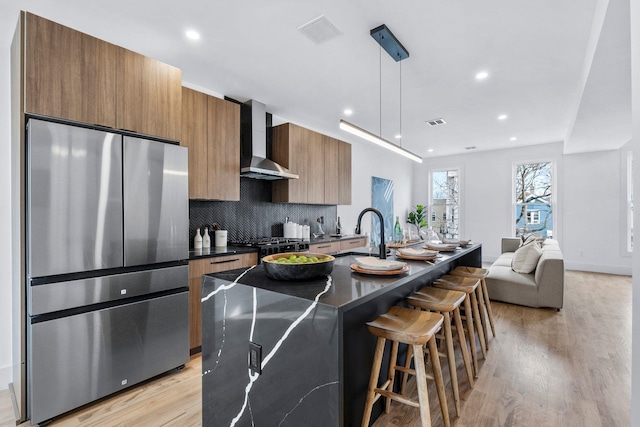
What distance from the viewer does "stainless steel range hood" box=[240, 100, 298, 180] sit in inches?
146

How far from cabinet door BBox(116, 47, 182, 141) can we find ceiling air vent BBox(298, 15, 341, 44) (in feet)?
3.72

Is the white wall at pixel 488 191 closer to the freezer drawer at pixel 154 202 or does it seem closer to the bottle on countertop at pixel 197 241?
the bottle on countertop at pixel 197 241

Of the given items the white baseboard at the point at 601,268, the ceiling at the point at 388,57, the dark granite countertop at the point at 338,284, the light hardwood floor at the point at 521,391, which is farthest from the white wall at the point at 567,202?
the dark granite countertop at the point at 338,284

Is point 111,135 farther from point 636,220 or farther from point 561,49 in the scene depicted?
point 561,49

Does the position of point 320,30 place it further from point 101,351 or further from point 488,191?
point 488,191

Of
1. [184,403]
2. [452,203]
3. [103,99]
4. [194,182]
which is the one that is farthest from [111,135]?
[452,203]

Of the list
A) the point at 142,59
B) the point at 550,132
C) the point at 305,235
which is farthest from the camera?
the point at 550,132

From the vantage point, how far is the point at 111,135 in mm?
2129

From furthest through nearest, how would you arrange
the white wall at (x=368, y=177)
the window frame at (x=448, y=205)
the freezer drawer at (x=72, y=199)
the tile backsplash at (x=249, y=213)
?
the window frame at (x=448, y=205) → the white wall at (x=368, y=177) → the tile backsplash at (x=249, y=213) → the freezer drawer at (x=72, y=199)

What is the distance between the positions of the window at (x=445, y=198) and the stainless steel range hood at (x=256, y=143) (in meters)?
5.40

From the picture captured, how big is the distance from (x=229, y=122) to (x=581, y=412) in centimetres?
377

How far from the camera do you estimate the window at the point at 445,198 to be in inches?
310

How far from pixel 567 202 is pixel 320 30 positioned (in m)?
6.64

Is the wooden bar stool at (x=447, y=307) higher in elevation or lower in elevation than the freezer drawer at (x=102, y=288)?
lower
